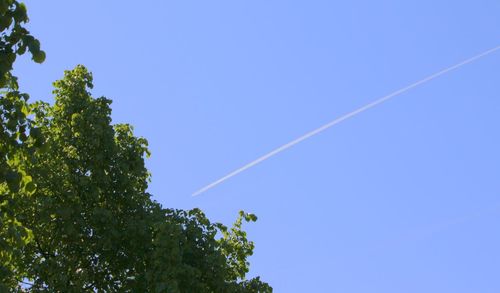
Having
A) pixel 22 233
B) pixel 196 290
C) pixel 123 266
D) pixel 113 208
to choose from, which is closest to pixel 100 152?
pixel 113 208

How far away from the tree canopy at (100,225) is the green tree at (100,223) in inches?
1.1

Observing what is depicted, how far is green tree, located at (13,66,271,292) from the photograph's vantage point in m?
19.1

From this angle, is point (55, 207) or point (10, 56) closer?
point (10, 56)

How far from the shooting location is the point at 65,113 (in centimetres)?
2169

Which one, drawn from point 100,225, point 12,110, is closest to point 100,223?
point 100,225

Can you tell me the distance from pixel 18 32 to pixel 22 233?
3.28 metres

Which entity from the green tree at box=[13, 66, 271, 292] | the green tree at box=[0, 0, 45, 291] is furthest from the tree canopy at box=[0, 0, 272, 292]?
the green tree at box=[0, 0, 45, 291]

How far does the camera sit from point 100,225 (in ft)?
66.1

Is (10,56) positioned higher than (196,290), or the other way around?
(196,290)

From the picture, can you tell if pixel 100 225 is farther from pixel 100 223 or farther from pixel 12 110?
pixel 12 110

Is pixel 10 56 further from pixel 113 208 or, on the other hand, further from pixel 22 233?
pixel 113 208

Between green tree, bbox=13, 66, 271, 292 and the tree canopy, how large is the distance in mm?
29

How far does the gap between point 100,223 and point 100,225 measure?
0.06m

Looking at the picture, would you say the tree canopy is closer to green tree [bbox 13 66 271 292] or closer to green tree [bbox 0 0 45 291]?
green tree [bbox 13 66 271 292]
